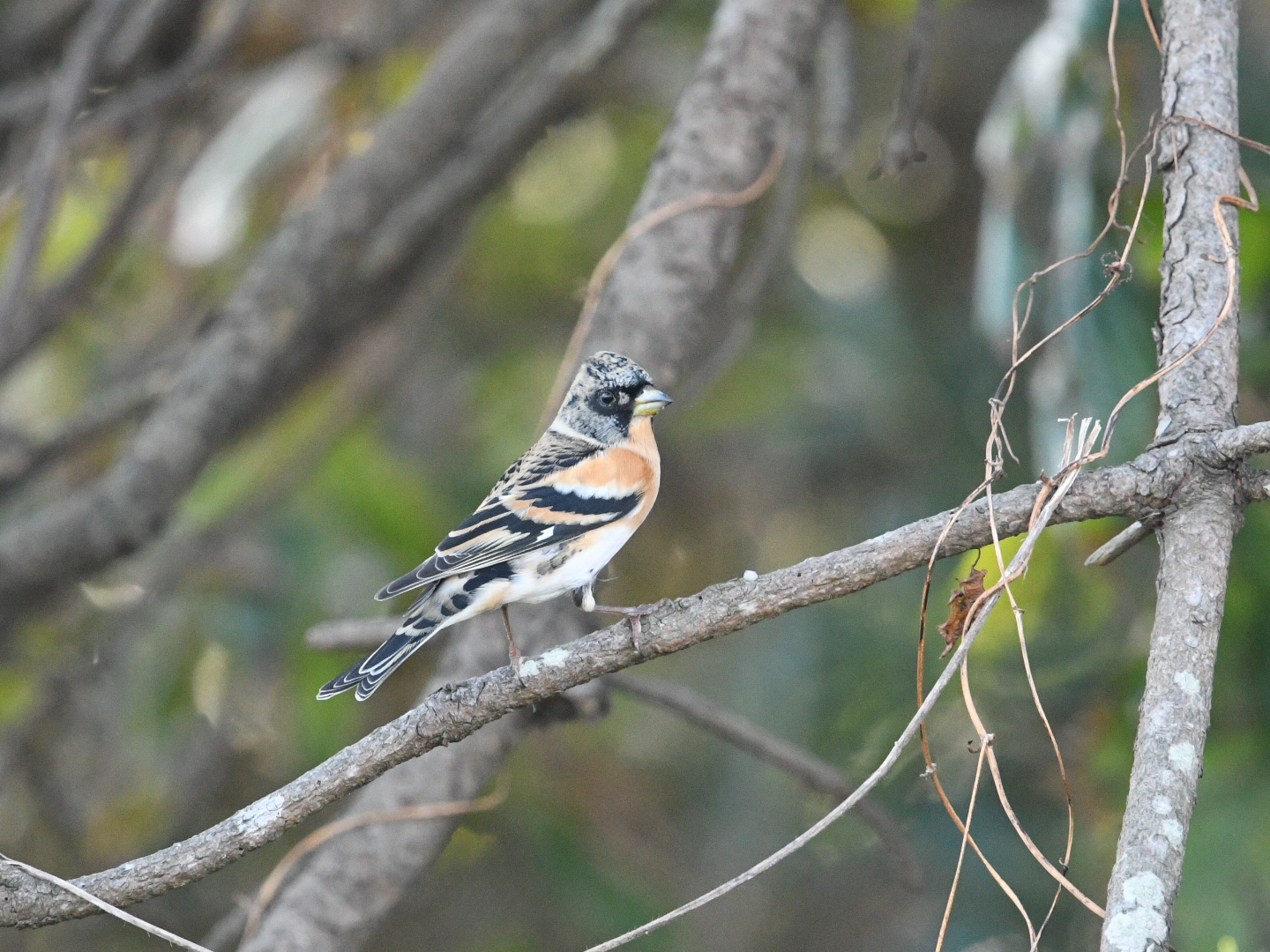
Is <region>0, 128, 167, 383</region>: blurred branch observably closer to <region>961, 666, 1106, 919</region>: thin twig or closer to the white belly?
the white belly

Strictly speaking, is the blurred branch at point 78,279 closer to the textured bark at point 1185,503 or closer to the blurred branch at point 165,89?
the blurred branch at point 165,89

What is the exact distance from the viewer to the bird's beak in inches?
123

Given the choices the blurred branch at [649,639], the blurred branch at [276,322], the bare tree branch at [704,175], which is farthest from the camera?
the blurred branch at [276,322]

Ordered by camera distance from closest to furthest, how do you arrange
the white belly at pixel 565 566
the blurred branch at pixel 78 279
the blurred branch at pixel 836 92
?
the white belly at pixel 565 566 → the blurred branch at pixel 836 92 → the blurred branch at pixel 78 279

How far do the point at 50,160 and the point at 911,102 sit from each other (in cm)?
279

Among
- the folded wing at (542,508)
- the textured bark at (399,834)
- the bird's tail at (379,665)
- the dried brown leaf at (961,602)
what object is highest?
the folded wing at (542,508)

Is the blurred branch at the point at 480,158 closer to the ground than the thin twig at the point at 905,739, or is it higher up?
higher up

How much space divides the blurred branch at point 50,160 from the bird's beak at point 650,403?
2.23 meters

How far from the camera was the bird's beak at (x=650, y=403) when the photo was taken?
3121 millimetres

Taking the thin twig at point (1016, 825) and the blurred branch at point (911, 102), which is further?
the blurred branch at point (911, 102)

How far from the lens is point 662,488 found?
5.81 m

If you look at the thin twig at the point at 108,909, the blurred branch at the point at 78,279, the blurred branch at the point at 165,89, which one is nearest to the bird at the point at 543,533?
the thin twig at the point at 108,909

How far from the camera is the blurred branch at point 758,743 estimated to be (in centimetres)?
348

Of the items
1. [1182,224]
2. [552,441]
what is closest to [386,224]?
[552,441]
